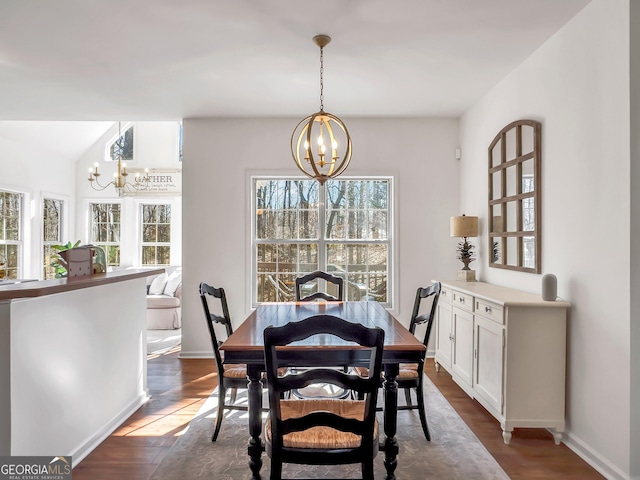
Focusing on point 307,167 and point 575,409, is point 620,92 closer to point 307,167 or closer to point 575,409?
point 575,409

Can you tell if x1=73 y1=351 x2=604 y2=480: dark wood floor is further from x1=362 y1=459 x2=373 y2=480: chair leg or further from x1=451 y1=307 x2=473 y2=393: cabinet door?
x1=362 y1=459 x2=373 y2=480: chair leg

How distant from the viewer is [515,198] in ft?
11.3

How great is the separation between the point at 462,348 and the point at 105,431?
2.77 metres

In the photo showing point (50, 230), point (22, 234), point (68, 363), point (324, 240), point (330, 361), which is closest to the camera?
point (330, 361)

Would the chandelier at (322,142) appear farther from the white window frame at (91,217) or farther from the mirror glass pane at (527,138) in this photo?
the white window frame at (91,217)

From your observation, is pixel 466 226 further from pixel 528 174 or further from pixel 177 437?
pixel 177 437

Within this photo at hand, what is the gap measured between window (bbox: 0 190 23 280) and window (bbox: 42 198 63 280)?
1.80 feet

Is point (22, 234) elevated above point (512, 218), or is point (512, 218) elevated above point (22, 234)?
point (512, 218)

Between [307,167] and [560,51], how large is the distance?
274 cm

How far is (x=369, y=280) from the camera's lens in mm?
5008

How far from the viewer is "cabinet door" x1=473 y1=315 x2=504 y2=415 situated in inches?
110

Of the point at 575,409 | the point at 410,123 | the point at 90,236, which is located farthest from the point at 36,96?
the point at 575,409

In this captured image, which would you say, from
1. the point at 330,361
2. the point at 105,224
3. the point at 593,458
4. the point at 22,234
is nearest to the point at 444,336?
the point at 593,458

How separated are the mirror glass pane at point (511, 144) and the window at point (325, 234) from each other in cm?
159
